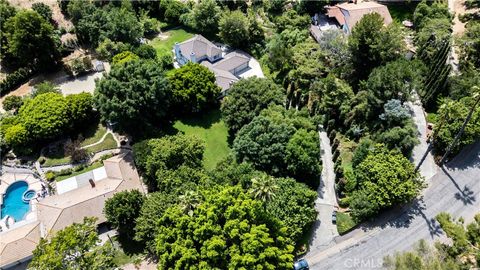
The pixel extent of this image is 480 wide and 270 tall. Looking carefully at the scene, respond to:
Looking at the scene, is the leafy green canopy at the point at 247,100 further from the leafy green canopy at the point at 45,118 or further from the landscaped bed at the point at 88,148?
the leafy green canopy at the point at 45,118

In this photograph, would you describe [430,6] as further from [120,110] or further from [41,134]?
[41,134]

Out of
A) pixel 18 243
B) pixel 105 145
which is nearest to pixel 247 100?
pixel 105 145

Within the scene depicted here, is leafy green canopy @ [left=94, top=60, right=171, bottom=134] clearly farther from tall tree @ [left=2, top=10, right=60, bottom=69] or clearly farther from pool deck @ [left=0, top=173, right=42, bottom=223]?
tall tree @ [left=2, top=10, right=60, bottom=69]

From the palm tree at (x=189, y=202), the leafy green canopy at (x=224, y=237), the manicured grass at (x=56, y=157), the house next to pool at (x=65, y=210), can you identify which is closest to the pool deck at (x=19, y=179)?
the manicured grass at (x=56, y=157)

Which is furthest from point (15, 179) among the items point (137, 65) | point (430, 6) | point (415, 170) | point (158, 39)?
point (430, 6)

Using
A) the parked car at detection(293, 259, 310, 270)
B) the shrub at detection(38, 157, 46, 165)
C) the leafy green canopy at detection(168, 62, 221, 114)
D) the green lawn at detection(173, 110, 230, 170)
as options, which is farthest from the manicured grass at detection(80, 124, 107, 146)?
the parked car at detection(293, 259, 310, 270)

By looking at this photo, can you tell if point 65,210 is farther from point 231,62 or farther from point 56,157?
point 231,62
